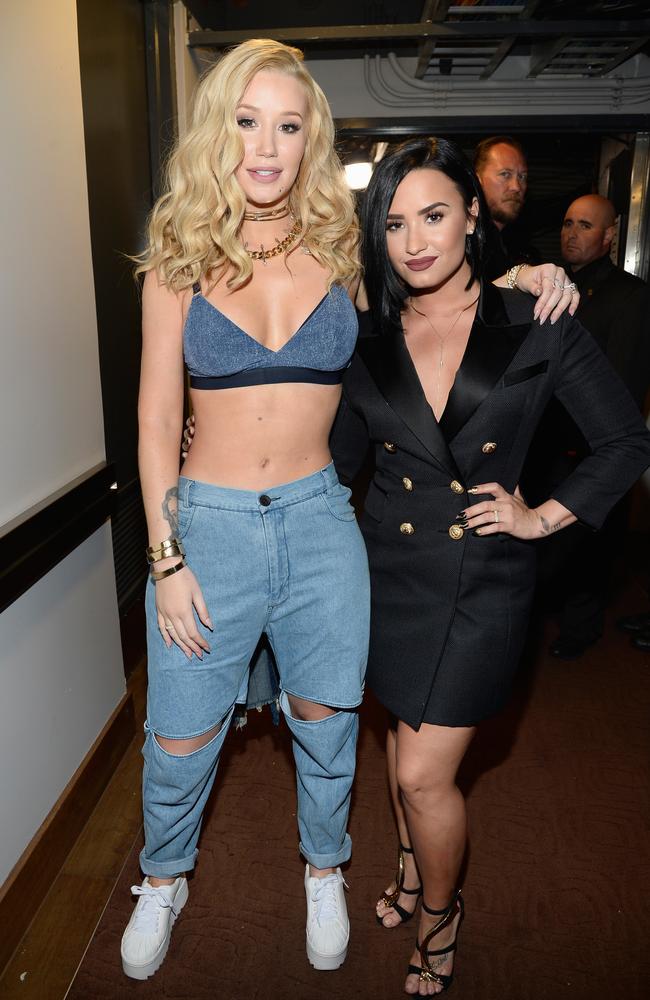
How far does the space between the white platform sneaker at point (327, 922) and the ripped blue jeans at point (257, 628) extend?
0.31 metres

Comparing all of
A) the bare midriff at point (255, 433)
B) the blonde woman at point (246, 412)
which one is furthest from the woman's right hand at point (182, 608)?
the bare midriff at point (255, 433)

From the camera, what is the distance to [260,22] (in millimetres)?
5086

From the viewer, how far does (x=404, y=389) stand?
5.71ft

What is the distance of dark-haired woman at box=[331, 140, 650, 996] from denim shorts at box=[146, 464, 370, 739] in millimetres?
107

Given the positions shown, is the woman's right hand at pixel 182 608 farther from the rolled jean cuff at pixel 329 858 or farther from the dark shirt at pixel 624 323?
the dark shirt at pixel 624 323

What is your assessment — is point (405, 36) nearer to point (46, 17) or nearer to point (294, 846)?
point (46, 17)

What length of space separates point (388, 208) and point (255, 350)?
15.5 inches

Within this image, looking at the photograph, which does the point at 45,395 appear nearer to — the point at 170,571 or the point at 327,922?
the point at 170,571

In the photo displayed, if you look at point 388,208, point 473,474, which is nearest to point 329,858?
point 473,474

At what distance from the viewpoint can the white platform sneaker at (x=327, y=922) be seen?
1979mm

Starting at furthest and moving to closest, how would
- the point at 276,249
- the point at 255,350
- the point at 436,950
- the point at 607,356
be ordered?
the point at 607,356 < the point at 436,950 < the point at 276,249 < the point at 255,350

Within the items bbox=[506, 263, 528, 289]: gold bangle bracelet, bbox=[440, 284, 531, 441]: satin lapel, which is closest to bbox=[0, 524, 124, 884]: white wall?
bbox=[440, 284, 531, 441]: satin lapel

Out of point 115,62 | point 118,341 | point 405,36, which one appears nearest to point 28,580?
point 118,341

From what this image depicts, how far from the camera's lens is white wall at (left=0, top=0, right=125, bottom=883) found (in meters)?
1.99
